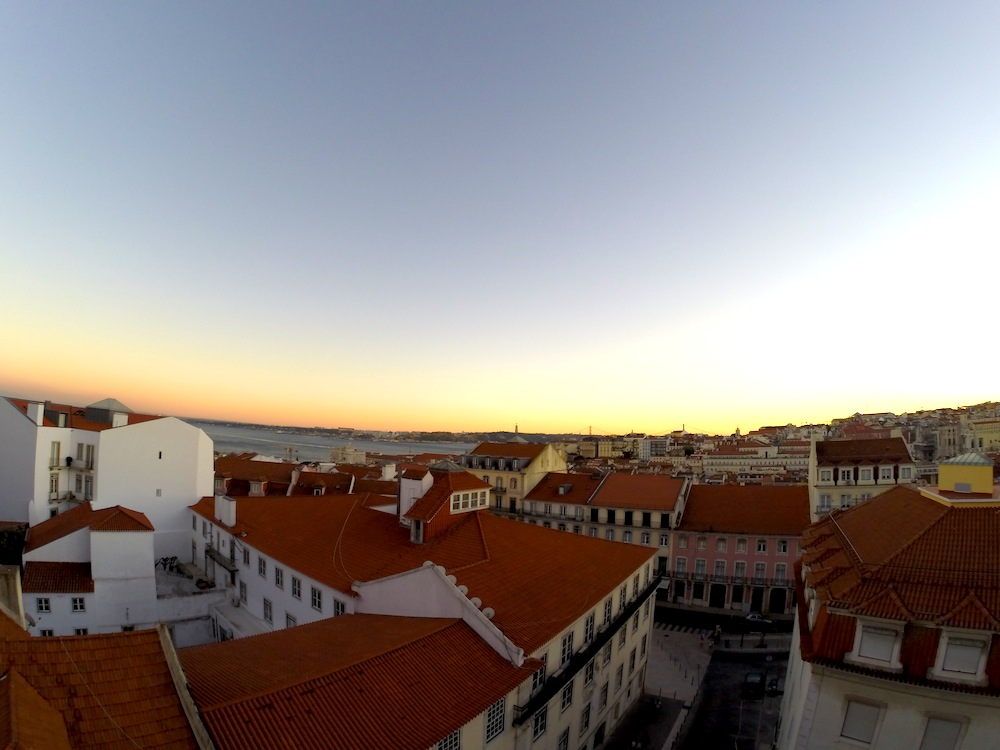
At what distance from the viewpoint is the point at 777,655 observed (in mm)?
35094

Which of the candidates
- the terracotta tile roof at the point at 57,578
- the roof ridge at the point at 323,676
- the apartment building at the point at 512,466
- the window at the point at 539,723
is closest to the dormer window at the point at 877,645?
the window at the point at 539,723

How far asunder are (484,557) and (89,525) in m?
23.5

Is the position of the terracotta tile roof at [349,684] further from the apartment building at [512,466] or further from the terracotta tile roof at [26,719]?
the apartment building at [512,466]

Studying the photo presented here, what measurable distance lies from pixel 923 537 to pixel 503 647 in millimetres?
14184

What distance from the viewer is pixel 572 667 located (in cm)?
1905

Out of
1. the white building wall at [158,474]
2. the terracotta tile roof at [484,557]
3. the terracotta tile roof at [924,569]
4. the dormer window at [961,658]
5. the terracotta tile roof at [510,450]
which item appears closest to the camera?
the dormer window at [961,658]

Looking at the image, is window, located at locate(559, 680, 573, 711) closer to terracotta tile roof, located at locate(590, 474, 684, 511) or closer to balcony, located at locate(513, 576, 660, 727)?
balcony, located at locate(513, 576, 660, 727)

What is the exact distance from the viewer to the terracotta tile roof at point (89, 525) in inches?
1089

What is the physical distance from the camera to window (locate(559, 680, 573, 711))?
746 inches

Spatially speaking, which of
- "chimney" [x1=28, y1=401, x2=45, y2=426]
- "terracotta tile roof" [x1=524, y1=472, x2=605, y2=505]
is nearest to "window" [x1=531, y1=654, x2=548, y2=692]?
"terracotta tile roof" [x1=524, y1=472, x2=605, y2=505]

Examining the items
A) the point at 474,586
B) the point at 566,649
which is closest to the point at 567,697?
the point at 566,649

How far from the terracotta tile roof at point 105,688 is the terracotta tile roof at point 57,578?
22.7 meters

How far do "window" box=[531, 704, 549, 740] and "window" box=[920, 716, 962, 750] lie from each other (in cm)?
1138

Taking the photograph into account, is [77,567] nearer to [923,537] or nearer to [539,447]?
[923,537]
